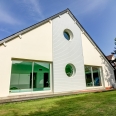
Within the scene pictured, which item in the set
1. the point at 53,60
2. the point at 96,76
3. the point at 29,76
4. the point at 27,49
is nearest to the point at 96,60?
the point at 96,76

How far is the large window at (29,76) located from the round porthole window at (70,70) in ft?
6.76

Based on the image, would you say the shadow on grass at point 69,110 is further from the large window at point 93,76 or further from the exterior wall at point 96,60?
the exterior wall at point 96,60

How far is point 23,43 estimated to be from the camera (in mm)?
Answer: 8797

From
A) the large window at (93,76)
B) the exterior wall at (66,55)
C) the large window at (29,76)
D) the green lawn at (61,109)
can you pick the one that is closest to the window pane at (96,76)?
the large window at (93,76)

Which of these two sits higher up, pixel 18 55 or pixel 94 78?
pixel 18 55

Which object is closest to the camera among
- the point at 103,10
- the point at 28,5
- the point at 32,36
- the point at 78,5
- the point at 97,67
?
the point at 32,36

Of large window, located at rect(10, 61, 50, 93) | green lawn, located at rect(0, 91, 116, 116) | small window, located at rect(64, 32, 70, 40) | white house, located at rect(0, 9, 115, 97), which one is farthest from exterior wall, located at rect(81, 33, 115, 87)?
green lawn, located at rect(0, 91, 116, 116)

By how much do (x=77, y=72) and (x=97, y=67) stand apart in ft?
14.3

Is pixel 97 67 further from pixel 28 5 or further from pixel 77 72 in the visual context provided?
pixel 28 5

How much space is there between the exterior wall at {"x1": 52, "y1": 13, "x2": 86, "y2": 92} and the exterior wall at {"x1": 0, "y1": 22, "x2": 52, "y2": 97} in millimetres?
861

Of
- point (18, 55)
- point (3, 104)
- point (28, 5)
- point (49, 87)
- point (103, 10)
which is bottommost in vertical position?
point (3, 104)

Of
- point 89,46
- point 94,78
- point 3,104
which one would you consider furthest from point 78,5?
point 3,104

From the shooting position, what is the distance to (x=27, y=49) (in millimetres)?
8875

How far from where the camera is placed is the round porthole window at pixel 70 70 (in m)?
11.3
